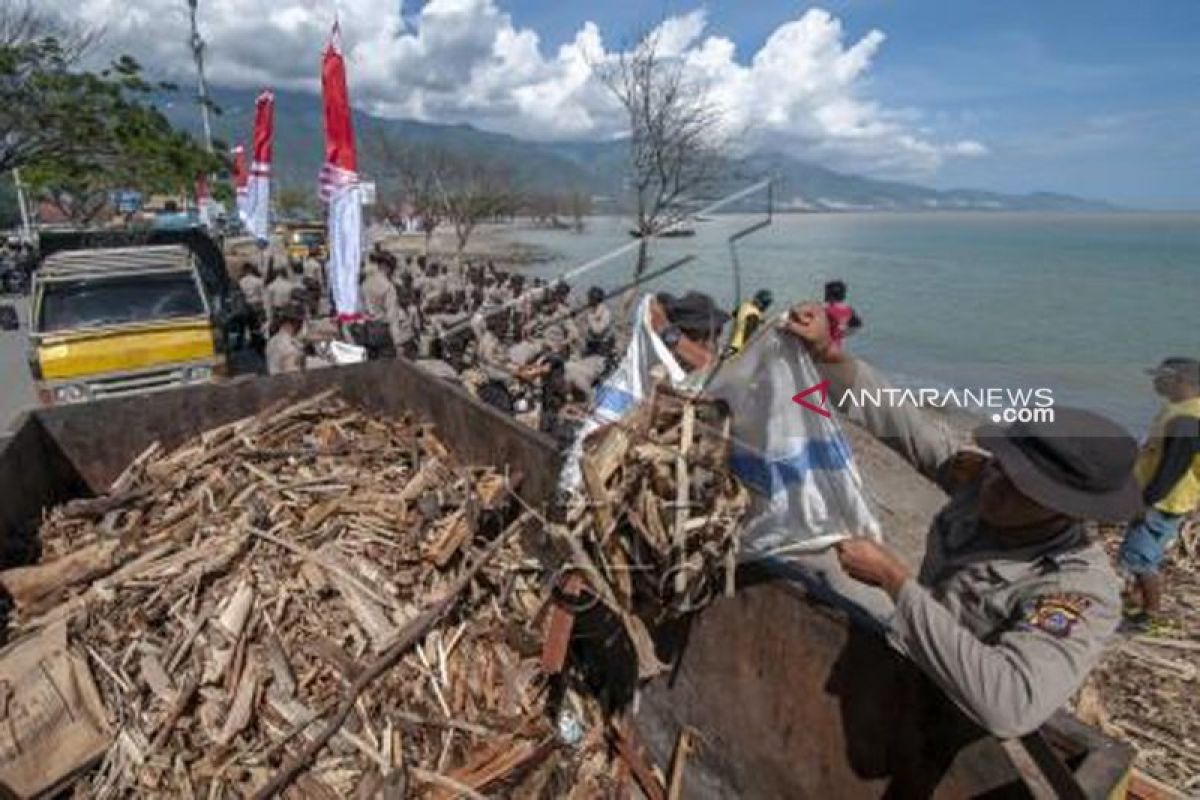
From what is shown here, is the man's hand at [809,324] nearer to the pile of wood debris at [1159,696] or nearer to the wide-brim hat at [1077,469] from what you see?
the wide-brim hat at [1077,469]

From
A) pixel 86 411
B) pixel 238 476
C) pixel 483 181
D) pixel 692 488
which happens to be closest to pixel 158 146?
pixel 86 411

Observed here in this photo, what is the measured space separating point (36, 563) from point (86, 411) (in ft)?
4.80

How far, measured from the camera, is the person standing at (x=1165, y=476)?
4555 millimetres

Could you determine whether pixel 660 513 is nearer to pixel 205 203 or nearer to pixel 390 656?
pixel 390 656

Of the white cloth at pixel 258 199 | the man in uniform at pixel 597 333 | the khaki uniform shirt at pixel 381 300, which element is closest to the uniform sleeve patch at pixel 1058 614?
the man in uniform at pixel 597 333

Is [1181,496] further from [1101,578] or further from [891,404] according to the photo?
[1101,578]

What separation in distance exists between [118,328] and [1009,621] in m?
8.70

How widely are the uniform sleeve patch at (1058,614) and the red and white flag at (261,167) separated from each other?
13730 mm

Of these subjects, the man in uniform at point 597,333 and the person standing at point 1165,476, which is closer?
the person standing at point 1165,476

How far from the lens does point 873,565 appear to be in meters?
1.93

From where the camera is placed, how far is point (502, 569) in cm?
360

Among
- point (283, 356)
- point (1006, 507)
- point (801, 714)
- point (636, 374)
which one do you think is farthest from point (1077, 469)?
point (283, 356)

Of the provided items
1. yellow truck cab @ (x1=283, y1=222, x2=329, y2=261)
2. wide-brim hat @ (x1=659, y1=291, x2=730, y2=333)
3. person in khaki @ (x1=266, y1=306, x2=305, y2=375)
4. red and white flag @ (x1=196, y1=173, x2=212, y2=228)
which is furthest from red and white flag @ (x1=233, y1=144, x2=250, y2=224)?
wide-brim hat @ (x1=659, y1=291, x2=730, y2=333)

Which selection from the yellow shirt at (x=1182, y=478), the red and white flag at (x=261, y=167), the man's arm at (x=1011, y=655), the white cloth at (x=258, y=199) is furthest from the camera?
the white cloth at (x=258, y=199)
